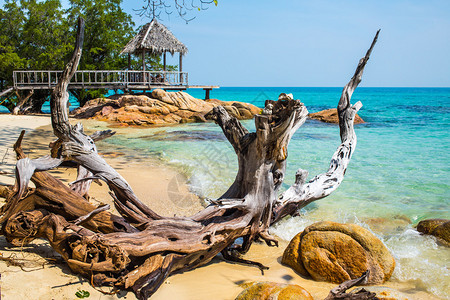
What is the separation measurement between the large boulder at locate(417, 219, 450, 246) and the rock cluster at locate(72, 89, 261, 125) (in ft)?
→ 51.8

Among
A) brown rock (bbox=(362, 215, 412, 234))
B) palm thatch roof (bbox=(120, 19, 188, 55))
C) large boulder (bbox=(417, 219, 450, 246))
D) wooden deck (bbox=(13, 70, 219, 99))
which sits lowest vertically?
brown rock (bbox=(362, 215, 412, 234))

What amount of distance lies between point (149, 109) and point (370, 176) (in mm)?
13803

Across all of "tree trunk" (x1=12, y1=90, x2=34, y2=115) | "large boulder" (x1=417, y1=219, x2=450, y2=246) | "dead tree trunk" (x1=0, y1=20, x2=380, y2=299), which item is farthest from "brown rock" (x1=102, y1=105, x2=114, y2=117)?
"large boulder" (x1=417, y1=219, x2=450, y2=246)

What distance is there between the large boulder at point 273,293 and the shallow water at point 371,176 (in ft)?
5.52

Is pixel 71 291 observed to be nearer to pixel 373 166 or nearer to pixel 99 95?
pixel 373 166

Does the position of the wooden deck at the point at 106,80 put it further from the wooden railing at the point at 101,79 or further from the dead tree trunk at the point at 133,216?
the dead tree trunk at the point at 133,216

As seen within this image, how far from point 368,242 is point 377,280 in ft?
1.33

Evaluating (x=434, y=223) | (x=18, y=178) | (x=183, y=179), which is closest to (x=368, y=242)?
(x=434, y=223)

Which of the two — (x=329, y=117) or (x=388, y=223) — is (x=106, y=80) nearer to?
(x=329, y=117)

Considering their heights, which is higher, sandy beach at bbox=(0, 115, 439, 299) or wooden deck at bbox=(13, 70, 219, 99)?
wooden deck at bbox=(13, 70, 219, 99)

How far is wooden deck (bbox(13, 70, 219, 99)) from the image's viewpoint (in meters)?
21.2

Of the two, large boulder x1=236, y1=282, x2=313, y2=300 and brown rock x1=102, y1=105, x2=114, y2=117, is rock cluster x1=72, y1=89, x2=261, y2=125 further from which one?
large boulder x1=236, y1=282, x2=313, y2=300

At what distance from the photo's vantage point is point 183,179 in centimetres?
865

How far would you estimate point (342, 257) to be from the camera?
4199 millimetres
